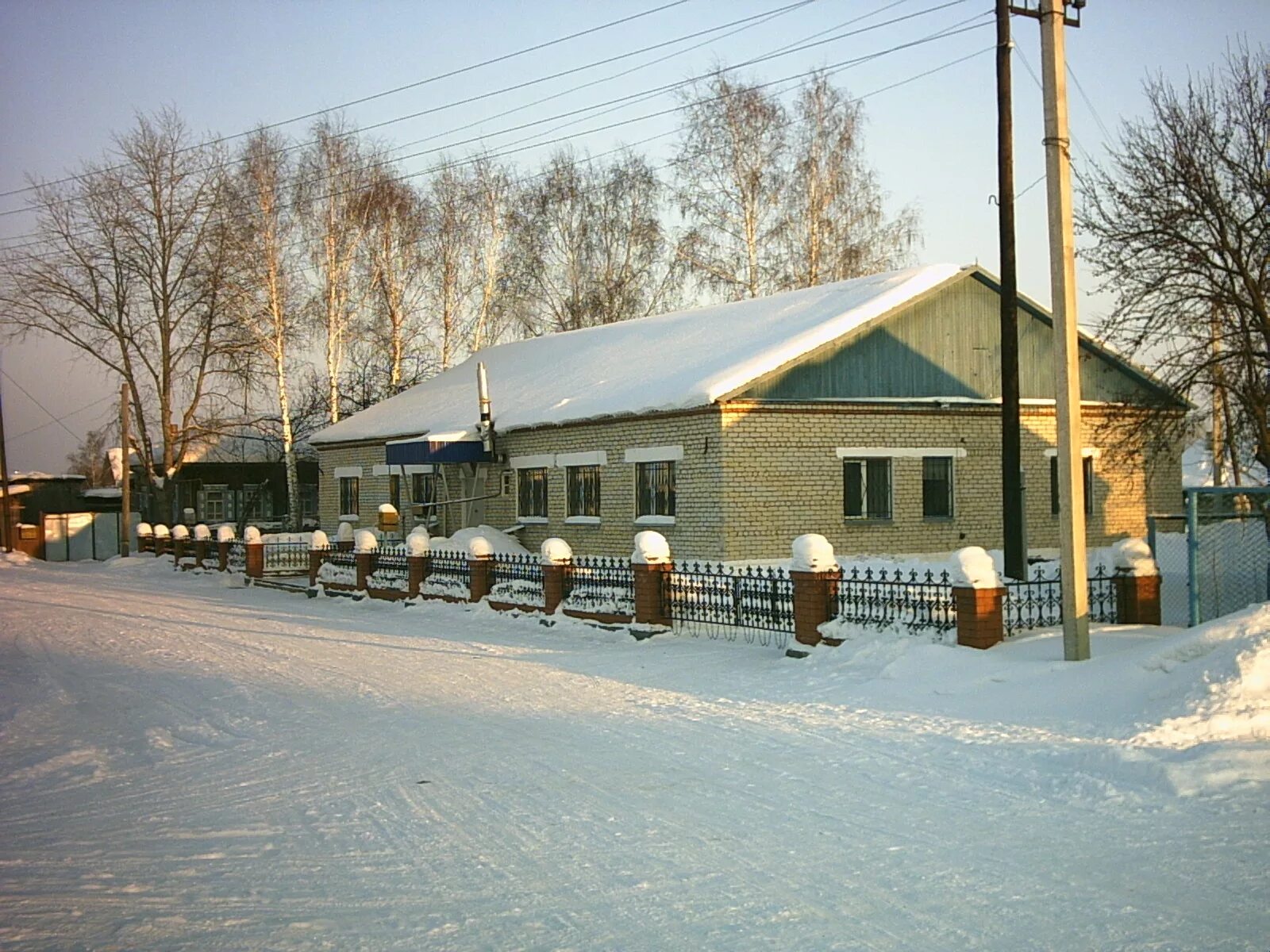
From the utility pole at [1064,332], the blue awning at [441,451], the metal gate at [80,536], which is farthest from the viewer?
the metal gate at [80,536]

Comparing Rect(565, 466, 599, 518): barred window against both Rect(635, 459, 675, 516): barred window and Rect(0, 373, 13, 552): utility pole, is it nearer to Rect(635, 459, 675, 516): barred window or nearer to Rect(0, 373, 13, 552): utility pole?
Rect(635, 459, 675, 516): barred window

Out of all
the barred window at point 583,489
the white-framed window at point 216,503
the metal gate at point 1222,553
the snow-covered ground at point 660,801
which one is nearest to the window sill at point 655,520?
the barred window at point 583,489

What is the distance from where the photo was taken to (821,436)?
22484 millimetres

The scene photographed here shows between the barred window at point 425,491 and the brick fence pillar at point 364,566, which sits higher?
the barred window at point 425,491

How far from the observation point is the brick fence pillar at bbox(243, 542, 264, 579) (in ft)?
98.0

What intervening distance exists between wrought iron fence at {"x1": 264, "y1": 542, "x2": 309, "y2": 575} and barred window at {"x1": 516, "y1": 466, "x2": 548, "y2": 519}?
729 cm

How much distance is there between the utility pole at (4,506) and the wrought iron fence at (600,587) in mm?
34298

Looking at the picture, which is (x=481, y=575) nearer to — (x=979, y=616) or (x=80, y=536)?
(x=979, y=616)

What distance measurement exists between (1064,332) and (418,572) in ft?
46.0

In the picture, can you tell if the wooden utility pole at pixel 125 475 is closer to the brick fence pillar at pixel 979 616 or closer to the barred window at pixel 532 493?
the barred window at pixel 532 493

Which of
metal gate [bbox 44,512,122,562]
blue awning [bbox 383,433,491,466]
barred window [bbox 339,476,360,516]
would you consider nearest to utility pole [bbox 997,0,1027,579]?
blue awning [bbox 383,433,491,466]

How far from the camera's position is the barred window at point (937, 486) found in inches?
930

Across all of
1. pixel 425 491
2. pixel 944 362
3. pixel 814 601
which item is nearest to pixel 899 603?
pixel 814 601

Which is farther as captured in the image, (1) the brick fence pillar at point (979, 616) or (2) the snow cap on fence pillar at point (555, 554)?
(2) the snow cap on fence pillar at point (555, 554)
